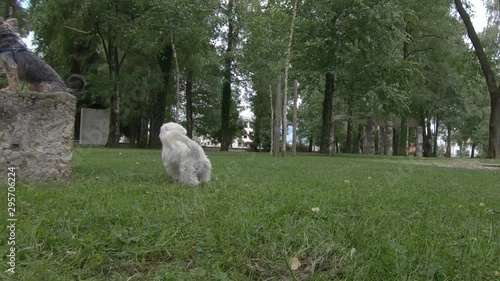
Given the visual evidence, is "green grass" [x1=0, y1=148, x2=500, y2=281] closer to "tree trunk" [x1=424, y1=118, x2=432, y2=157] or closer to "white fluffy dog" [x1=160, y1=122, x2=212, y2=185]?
"white fluffy dog" [x1=160, y1=122, x2=212, y2=185]

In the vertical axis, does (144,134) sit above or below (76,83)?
below

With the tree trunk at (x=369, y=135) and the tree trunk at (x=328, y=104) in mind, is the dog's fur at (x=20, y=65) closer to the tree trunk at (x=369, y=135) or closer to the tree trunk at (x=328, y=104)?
the tree trunk at (x=328, y=104)

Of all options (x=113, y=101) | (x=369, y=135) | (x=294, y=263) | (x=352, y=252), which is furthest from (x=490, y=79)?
(x=113, y=101)

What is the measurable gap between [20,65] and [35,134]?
1.28 m

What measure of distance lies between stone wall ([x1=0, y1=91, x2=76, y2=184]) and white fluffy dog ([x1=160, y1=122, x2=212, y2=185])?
1479mm

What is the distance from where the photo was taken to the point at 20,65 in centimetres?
626

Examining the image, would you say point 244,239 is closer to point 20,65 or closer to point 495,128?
point 20,65

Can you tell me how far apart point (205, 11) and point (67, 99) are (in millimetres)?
15740

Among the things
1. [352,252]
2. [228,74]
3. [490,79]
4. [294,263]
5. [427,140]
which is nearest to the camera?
[294,263]

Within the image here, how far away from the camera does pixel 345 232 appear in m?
2.96

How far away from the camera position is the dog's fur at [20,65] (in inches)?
240

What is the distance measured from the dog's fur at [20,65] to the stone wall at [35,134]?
1.44ft

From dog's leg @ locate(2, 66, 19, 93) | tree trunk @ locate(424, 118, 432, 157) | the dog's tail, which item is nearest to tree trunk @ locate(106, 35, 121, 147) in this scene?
the dog's tail

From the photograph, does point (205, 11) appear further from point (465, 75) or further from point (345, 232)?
point (345, 232)
